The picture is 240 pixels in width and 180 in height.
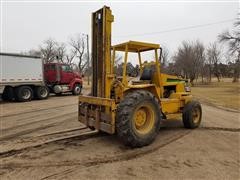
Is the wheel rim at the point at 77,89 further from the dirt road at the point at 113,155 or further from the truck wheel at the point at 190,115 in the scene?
the truck wheel at the point at 190,115

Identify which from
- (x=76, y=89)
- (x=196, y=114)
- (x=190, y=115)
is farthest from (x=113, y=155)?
(x=76, y=89)

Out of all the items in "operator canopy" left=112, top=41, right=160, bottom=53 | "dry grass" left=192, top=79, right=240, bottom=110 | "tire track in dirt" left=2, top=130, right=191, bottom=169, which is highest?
"operator canopy" left=112, top=41, right=160, bottom=53

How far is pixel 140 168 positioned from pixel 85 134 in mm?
2774

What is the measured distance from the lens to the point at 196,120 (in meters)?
7.98

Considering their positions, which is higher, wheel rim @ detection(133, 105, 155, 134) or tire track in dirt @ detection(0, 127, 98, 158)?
wheel rim @ detection(133, 105, 155, 134)

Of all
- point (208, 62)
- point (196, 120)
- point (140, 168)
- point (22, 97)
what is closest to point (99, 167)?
point (140, 168)

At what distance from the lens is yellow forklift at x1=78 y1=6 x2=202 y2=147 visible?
18.6 ft

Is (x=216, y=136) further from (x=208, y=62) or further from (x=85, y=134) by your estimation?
(x=208, y=62)

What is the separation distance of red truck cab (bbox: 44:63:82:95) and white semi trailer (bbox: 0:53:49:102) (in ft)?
5.87

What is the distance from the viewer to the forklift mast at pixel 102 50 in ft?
19.9

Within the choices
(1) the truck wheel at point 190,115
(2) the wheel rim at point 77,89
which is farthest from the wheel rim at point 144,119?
(2) the wheel rim at point 77,89

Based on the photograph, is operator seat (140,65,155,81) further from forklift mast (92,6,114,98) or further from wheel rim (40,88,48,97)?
wheel rim (40,88,48,97)

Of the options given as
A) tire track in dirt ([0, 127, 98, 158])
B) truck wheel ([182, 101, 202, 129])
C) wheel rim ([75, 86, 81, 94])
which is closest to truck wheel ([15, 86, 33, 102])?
wheel rim ([75, 86, 81, 94])

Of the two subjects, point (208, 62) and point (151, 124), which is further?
point (208, 62)
